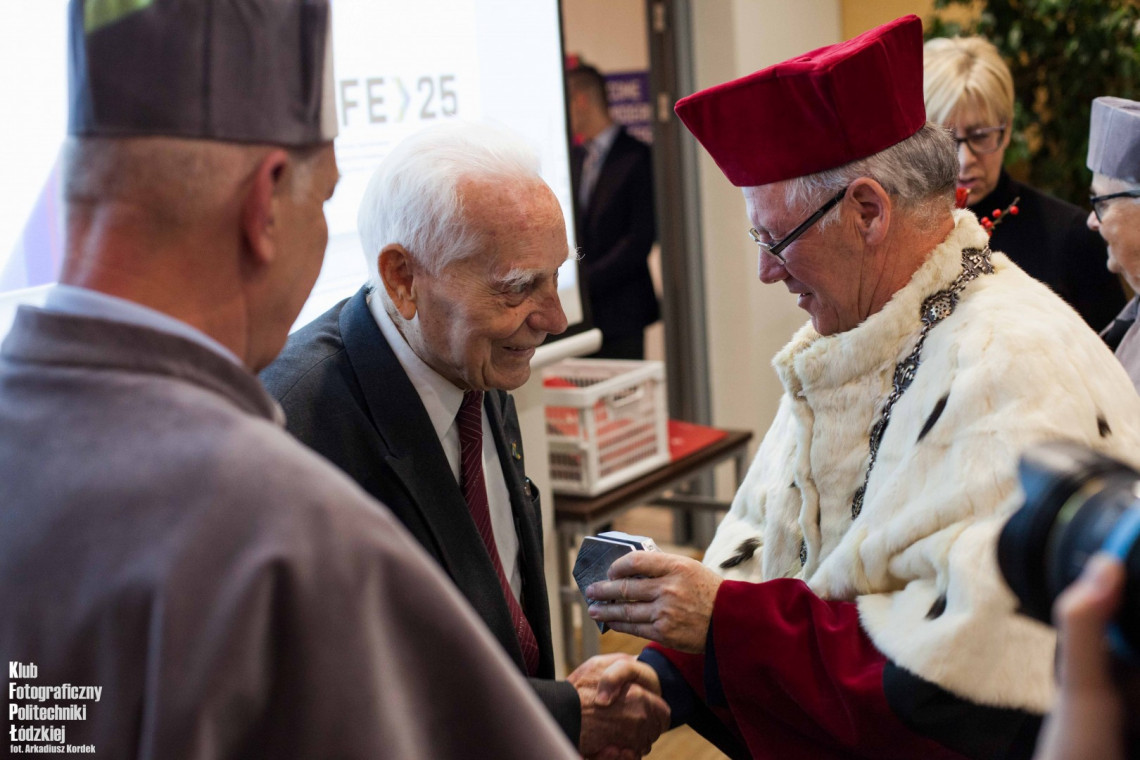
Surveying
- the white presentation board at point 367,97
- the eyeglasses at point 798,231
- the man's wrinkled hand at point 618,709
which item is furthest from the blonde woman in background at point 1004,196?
the man's wrinkled hand at point 618,709

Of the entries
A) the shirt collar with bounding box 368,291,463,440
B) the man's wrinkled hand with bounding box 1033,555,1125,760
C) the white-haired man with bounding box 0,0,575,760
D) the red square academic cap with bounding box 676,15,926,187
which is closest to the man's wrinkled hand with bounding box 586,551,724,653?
the shirt collar with bounding box 368,291,463,440

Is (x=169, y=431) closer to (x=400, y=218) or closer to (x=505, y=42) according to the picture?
(x=400, y=218)

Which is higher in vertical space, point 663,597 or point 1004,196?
point 1004,196

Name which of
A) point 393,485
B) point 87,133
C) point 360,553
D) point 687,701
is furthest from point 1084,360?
point 87,133

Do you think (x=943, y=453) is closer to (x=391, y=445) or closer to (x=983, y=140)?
(x=391, y=445)

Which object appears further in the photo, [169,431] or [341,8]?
[341,8]

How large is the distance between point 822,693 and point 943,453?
360 millimetres

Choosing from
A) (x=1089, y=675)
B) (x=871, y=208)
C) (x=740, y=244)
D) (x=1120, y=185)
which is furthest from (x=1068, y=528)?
(x=740, y=244)

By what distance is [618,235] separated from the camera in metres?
4.89

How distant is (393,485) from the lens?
1.55 meters

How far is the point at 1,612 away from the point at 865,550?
109cm

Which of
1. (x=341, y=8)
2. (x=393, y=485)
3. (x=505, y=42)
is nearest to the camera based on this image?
(x=393, y=485)

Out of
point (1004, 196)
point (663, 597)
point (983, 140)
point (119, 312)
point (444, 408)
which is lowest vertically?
point (663, 597)

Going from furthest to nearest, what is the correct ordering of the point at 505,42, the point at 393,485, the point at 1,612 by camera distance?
1. the point at 505,42
2. the point at 393,485
3. the point at 1,612
